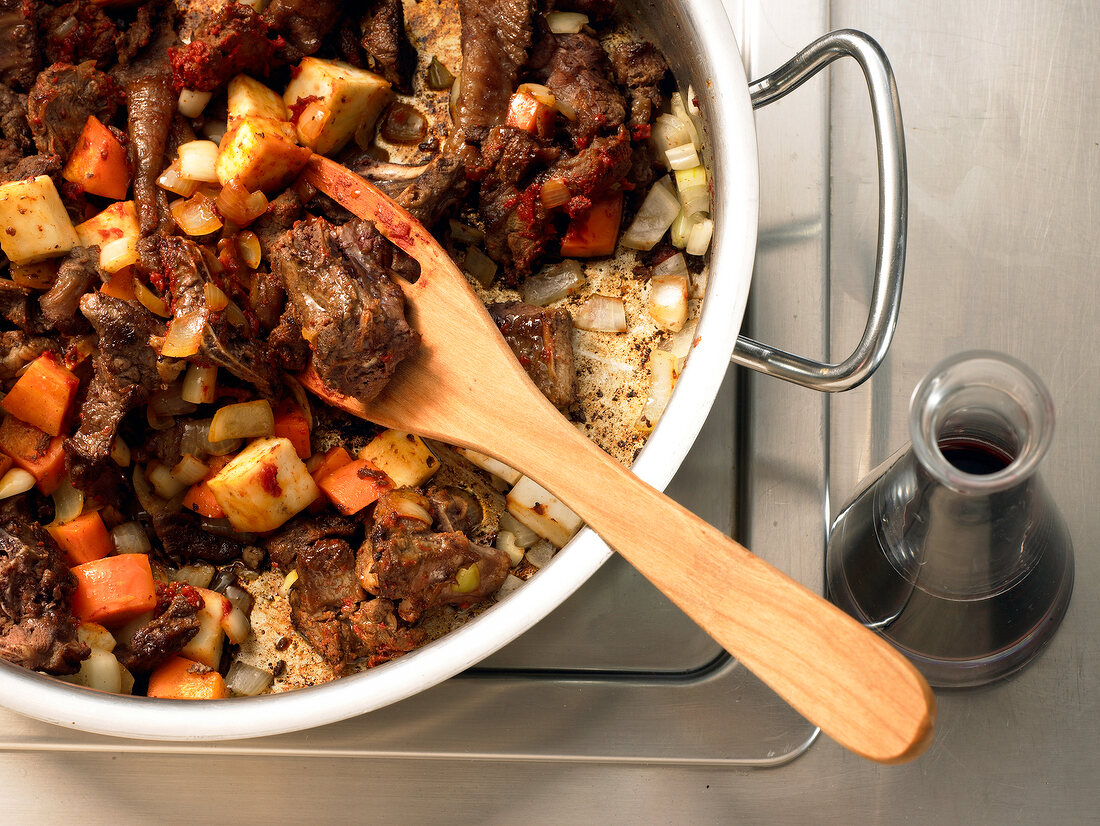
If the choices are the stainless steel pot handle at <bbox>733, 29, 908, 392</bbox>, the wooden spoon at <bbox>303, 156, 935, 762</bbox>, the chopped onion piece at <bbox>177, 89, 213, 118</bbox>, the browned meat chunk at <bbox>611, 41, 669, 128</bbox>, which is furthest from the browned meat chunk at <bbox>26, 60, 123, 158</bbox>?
the stainless steel pot handle at <bbox>733, 29, 908, 392</bbox>

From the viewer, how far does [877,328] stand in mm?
1407

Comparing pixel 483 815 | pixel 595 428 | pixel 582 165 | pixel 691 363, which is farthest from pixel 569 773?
pixel 582 165

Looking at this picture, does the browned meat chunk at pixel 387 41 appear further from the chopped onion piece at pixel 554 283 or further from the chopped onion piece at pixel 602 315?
the chopped onion piece at pixel 602 315

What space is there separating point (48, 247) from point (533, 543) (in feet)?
3.63

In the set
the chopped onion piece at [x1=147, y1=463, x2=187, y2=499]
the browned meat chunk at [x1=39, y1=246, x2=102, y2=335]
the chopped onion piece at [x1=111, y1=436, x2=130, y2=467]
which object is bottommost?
the chopped onion piece at [x1=147, y1=463, x2=187, y2=499]

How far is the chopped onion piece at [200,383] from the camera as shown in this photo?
1.66m

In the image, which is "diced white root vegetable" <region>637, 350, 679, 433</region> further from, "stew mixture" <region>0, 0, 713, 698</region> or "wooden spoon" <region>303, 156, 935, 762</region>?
"wooden spoon" <region>303, 156, 935, 762</region>

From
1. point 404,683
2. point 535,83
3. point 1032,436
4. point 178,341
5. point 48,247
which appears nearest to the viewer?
point 1032,436

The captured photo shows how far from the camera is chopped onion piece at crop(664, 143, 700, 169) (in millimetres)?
1703

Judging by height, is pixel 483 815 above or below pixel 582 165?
below

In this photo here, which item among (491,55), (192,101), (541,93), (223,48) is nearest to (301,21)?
(223,48)

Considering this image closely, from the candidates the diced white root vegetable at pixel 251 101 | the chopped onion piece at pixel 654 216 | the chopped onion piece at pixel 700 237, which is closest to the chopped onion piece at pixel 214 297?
the diced white root vegetable at pixel 251 101

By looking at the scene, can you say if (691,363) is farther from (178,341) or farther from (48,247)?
(48,247)

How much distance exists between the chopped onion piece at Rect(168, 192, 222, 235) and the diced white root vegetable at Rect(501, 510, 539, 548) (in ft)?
2.66
